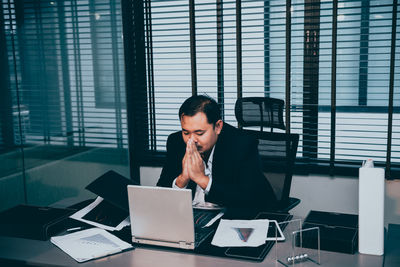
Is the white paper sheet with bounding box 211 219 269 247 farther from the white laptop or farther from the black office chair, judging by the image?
the black office chair

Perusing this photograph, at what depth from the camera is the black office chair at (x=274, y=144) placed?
2318mm

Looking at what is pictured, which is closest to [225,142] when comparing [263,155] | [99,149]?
[263,155]

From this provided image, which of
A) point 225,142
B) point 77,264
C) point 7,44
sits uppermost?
point 7,44

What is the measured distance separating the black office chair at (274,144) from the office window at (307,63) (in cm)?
48

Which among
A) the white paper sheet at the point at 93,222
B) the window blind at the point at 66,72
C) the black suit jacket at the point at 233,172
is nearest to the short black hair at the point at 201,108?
the black suit jacket at the point at 233,172

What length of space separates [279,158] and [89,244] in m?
1.16

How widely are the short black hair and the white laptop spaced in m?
0.66

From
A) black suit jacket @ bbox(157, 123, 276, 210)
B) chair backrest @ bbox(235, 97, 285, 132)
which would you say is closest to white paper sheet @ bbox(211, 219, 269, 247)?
black suit jacket @ bbox(157, 123, 276, 210)

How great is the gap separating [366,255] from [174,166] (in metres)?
1.14

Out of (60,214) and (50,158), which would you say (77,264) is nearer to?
(60,214)

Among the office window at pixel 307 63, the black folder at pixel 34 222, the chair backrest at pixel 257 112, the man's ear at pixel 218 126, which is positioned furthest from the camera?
the office window at pixel 307 63

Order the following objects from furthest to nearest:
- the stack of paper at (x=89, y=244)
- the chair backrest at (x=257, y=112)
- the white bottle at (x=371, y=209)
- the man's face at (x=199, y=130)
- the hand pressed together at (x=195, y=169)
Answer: the chair backrest at (x=257, y=112) → the man's face at (x=199, y=130) → the hand pressed together at (x=195, y=169) → the stack of paper at (x=89, y=244) → the white bottle at (x=371, y=209)

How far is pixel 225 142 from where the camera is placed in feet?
7.47

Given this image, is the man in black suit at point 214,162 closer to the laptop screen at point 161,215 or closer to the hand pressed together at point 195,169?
the hand pressed together at point 195,169
